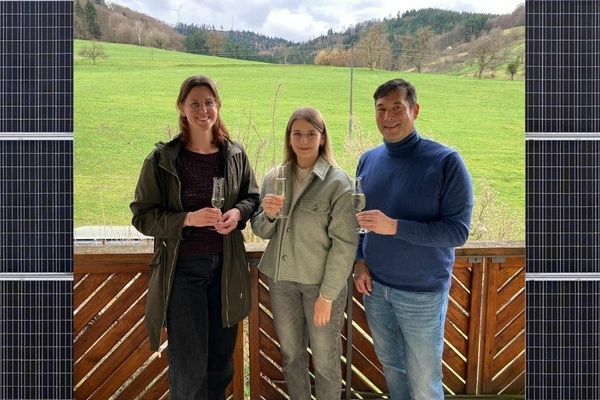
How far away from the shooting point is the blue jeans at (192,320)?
9.18 feet

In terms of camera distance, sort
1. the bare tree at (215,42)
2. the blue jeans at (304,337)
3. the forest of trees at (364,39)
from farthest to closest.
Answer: the bare tree at (215,42) < the forest of trees at (364,39) < the blue jeans at (304,337)

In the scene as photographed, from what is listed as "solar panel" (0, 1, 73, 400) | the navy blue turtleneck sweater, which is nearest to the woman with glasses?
"solar panel" (0, 1, 73, 400)

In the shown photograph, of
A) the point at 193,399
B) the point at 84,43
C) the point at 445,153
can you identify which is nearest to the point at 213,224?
the point at 193,399

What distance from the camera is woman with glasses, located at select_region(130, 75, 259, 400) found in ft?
9.07

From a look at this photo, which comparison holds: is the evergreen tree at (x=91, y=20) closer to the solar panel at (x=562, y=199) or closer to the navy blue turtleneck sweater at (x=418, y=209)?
the navy blue turtleneck sweater at (x=418, y=209)

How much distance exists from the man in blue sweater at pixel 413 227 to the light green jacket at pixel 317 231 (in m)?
0.14

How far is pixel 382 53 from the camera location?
278 inches

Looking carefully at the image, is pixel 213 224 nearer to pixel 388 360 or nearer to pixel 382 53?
pixel 388 360

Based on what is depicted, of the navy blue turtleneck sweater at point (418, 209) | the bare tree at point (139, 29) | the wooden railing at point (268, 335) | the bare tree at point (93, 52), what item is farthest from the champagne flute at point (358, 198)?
the bare tree at point (93, 52)

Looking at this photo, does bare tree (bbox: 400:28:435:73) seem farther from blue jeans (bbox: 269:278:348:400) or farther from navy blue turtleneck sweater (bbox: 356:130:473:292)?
blue jeans (bbox: 269:278:348:400)

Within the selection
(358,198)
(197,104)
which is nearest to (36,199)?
(197,104)

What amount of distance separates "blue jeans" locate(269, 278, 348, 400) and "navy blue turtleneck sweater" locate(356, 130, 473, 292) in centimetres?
34

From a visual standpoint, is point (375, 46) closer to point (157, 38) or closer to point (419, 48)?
point (419, 48)

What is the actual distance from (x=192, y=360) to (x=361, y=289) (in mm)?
902
